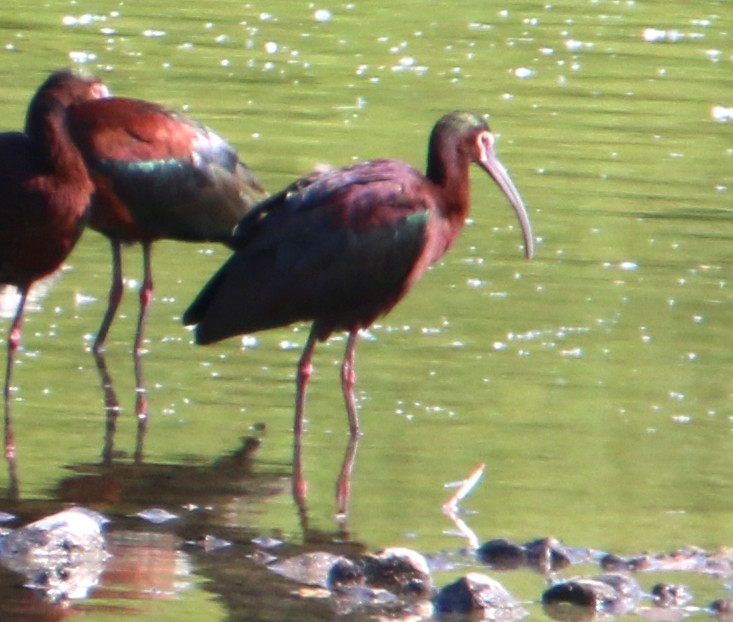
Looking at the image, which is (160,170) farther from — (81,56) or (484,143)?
(81,56)

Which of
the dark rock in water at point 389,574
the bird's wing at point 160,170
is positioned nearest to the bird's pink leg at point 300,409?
the dark rock in water at point 389,574

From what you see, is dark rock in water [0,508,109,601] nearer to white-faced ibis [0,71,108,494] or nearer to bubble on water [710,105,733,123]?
white-faced ibis [0,71,108,494]

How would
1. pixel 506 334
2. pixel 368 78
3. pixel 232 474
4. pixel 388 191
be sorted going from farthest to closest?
pixel 368 78 < pixel 506 334 < pixel 388 191 < pixel 232 474

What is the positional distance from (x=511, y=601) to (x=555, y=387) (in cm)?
293

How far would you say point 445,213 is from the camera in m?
8.69

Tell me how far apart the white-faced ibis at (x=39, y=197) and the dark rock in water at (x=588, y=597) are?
295cm

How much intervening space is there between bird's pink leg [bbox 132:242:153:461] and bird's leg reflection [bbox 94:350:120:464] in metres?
0.09

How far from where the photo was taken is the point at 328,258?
8430 mm

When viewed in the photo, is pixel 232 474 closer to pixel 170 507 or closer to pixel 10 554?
pixel 170 507

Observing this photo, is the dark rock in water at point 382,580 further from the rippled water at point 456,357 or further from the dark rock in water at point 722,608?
the dark rock in water at point 722,608

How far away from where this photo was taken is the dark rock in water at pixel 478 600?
19.6 feet

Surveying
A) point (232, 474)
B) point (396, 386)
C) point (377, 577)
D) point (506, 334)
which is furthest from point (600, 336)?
point (377, 577)

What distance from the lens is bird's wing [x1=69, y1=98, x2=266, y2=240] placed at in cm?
971

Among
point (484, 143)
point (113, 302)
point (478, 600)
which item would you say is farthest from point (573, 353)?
point (478, 600)
